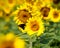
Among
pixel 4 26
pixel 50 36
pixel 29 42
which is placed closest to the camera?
pixel 29 42

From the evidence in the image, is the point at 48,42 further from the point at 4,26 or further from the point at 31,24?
the point at 4,26

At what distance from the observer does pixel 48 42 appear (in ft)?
3.08

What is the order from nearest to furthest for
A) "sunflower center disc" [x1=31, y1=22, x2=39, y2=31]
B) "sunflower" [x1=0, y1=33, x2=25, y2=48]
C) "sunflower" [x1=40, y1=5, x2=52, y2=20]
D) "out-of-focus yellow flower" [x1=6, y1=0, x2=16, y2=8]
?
"sunflower" [x1=0, y1=33, x2=25, y2=48]
"sunflower center disc" [x1=31, y1=22, x2=39, y2=31]
"sunflower" [x1=40, y1=5, x2=52, y2=20]
"out-of-focus yellow flower" [x1=6, y1=0, x2=16, y2=8]

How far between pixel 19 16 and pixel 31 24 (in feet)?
0.25

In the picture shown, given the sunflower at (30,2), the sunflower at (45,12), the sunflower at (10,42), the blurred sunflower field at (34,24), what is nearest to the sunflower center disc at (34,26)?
the blurred sunflower field at (34,24)

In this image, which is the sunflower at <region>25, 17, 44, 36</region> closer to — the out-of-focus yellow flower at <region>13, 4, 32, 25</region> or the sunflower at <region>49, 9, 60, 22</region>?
the out-of-focus yellow flower at <region>13, 4, 32, 25</region>

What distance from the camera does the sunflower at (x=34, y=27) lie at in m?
0.84

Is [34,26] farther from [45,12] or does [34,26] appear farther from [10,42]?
[10,42]

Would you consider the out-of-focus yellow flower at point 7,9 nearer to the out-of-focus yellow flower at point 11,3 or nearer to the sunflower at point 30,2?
the out-of-focus yellow flower at point 11,3

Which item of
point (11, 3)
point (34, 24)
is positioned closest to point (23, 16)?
point (34, 24)

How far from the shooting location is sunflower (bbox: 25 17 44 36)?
84cm

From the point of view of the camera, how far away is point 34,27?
0.82 metres

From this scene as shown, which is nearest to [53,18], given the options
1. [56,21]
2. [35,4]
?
[56,21]

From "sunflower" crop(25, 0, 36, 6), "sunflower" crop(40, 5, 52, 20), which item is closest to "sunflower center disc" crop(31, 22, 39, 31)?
"sunflower" crop(40, 5, 52, 20)
